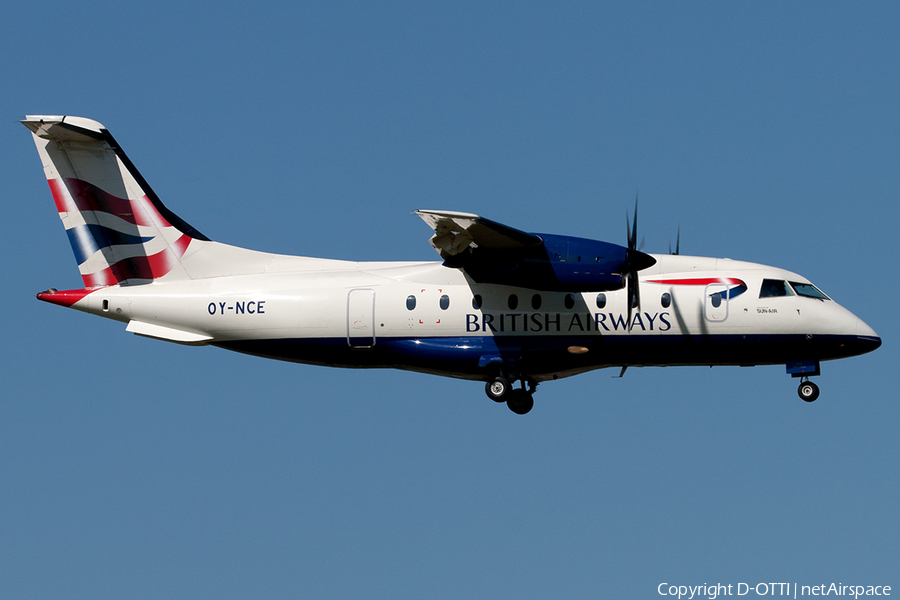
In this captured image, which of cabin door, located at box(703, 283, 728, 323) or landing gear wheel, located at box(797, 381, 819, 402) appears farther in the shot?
landing gear wheel, located at box(797, 381, 819, 402)

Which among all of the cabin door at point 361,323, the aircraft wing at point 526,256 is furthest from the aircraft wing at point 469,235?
the cabin door at point 361,323

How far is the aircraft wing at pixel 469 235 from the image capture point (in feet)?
61.7

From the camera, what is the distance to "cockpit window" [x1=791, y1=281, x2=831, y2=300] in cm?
2056

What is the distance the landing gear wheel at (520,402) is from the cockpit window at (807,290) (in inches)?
229

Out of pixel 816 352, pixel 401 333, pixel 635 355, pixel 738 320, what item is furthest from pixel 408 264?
pixel 816 352

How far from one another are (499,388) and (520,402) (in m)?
0.63

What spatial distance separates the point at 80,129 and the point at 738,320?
46.8ft

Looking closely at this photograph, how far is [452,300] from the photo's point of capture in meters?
20.8

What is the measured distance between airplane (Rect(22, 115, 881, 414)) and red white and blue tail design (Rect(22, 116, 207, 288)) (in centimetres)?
3

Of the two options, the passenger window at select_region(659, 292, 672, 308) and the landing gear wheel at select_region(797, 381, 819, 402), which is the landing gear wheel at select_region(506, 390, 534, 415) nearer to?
the passenger window at select_region(659, 292, 672, 308)

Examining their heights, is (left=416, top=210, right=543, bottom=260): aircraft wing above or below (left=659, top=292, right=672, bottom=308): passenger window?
above

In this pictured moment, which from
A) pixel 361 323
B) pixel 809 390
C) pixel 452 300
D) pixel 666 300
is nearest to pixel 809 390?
pixel 809 390

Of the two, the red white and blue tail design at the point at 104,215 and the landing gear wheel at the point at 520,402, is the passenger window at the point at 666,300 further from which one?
the red white and blue tail design at the point at 104,215

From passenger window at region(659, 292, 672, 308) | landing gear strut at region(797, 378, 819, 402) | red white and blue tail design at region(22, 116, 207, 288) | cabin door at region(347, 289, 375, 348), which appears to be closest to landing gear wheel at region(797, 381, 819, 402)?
landing gear strut at region(797, 378, 819, 402)
